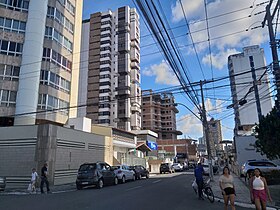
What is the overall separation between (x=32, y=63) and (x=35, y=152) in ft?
40.1

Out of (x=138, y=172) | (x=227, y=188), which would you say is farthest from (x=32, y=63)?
(x=227, y=188)

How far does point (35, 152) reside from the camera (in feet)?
68.8

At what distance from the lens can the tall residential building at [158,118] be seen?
113562mm

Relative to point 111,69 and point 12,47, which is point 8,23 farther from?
point 111,69

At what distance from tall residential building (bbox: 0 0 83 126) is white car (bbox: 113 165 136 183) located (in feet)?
28.6

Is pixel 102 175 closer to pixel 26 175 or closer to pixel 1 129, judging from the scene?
pixel 26 175

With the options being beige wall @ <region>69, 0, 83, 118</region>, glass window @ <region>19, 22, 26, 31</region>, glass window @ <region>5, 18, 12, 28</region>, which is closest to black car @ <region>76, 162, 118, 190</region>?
beige wall @ <region>69, 0, 83, 118</region>

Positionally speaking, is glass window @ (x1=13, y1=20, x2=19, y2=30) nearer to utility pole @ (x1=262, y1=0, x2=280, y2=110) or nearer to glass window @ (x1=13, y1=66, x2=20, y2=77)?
glass window @ (x1=13, y1=66, x2=20, y2=77)

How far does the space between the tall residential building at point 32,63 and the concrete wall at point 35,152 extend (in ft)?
16.0

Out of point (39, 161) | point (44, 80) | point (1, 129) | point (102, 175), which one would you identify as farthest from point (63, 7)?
point (102, 175)

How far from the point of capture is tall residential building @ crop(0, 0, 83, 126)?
92.7ft

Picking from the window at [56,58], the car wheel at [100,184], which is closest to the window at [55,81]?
the window at [56,58]

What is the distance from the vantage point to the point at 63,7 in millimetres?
34844

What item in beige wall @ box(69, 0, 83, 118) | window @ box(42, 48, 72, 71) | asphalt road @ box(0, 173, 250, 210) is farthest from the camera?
beige wall @ box(69, 0, 83, 118)
